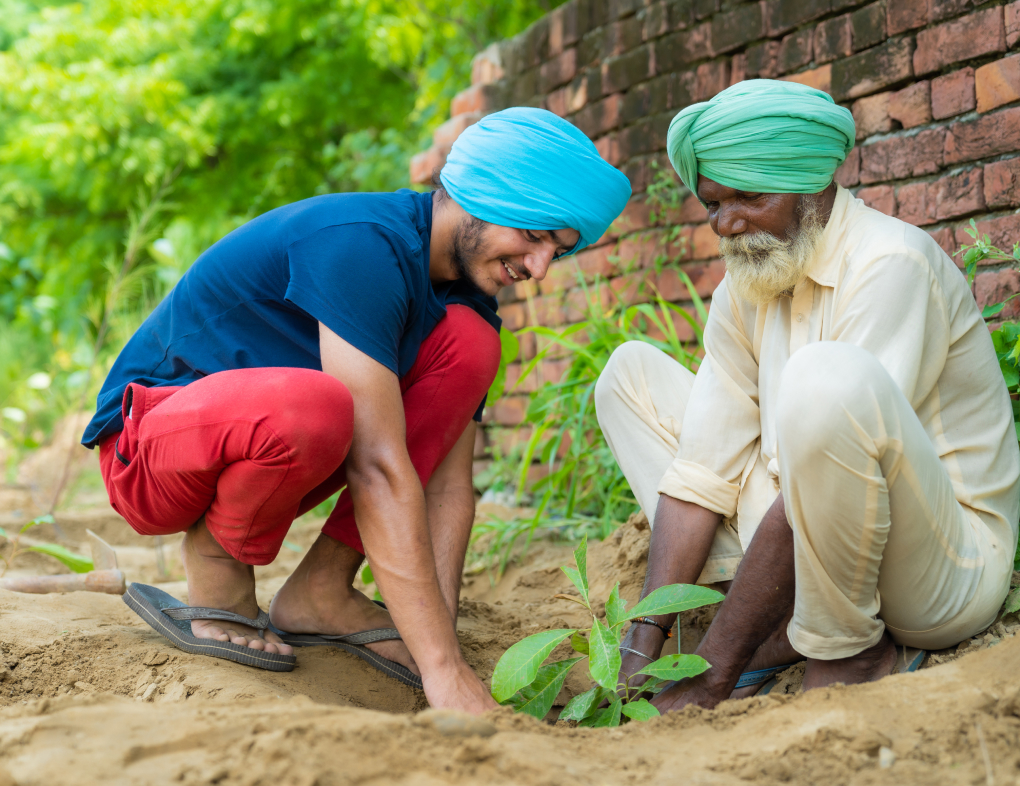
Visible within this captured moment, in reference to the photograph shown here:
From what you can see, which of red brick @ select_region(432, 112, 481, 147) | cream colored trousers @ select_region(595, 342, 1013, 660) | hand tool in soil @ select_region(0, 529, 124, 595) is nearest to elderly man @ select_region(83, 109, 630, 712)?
hand tool in soil @ select_region(0, 529, 124, 595)

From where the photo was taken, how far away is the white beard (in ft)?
5.89

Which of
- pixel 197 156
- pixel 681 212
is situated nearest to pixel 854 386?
pixel 681 212

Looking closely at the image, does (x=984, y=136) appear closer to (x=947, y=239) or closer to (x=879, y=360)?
(x=947, y=239)

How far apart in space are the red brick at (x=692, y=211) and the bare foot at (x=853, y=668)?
5.80ft

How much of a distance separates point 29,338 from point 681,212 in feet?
24.5

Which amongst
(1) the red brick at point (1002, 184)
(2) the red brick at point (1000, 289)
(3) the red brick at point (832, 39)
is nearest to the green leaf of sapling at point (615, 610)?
(2) the red brick at point (1000, 289)

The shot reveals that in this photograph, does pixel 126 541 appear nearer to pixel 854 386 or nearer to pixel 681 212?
pixel 681 212

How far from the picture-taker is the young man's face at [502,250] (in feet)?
6.23

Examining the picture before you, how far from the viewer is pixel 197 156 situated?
6668 mm

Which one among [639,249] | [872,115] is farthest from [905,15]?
[639,249]

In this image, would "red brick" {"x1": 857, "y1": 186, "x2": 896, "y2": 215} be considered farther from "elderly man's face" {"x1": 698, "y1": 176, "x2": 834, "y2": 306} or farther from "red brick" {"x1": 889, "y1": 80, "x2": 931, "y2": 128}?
"elderly man's face" {"x1": 698, "y1": 176, "x2": 834, "y2": 306}

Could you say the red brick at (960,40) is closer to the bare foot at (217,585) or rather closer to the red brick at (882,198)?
the red brick at (882,198)

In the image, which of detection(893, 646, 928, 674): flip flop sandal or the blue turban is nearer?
detection(893, 646, 928, 674): flip flop sandal

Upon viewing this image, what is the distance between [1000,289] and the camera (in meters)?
2.17
